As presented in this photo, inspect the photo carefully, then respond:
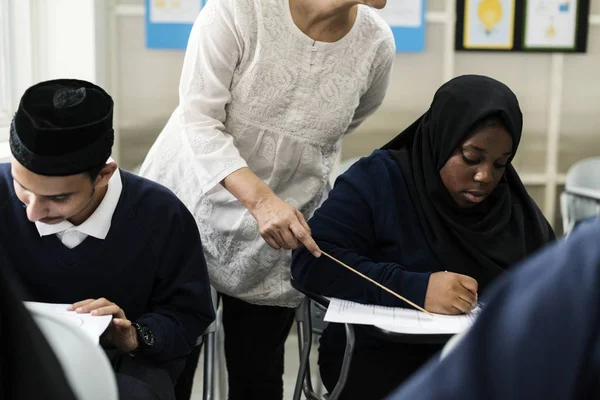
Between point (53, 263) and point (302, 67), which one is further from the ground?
point (302, 67)

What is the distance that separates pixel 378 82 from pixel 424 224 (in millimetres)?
436

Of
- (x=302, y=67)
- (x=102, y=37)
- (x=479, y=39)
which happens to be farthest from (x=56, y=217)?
(x=479, y=39)

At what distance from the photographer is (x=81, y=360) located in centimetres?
108

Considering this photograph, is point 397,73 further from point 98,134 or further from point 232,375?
point 98,134

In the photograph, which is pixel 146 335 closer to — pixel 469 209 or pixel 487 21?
pixel 469 209

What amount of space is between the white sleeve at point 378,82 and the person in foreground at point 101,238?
648 mm

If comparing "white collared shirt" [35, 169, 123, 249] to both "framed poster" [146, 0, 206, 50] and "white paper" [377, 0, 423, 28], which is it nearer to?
"framed poster" [146, 0, 206, 50]

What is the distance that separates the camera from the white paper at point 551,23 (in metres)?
3.73

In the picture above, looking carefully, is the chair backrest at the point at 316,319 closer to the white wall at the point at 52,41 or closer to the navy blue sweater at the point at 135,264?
the navy blue sweater at the point at 135,264

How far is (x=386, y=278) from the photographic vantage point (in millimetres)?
1771

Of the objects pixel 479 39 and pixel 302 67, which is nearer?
pixel 302 67

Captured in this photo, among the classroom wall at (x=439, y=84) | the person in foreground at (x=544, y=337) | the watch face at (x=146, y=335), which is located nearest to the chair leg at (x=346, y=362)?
the watch face at (x=146, y=335)

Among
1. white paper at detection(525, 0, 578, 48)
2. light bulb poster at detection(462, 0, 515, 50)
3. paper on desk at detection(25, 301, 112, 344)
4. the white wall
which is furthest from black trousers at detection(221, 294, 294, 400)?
white paper at detection(525, 0, 578, 48)

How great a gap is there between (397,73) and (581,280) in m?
3.33
